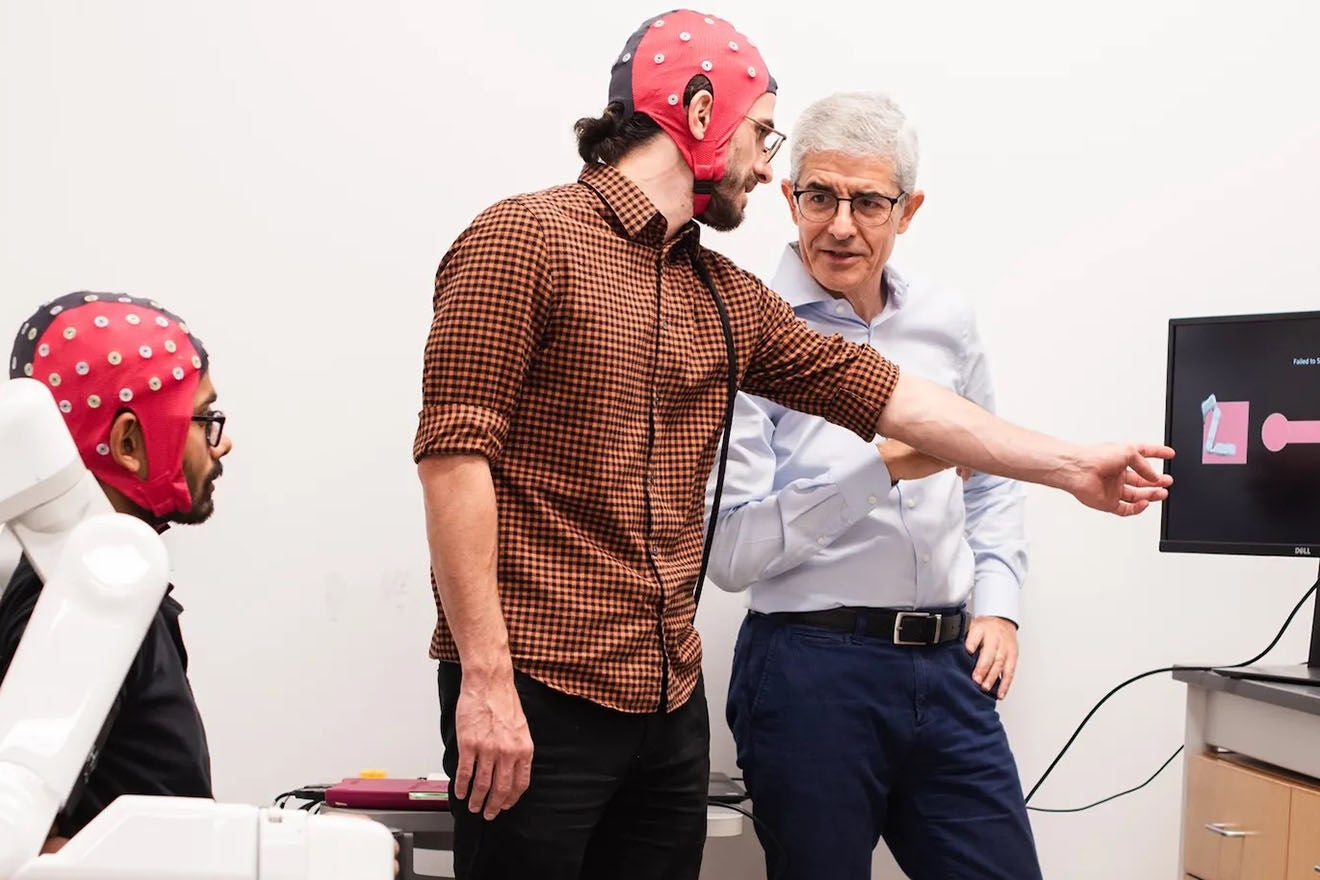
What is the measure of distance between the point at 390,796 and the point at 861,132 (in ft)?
4.00

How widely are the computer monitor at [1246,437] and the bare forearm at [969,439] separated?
511mm

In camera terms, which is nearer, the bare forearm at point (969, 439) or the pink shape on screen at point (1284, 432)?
the bare forearm at point (969, 439)

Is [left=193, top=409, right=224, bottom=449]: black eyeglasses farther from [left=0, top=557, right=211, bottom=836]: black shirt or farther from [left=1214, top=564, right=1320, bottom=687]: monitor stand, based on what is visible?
[left=1214, top=564, right=1320, bottom=687]: monitor stand

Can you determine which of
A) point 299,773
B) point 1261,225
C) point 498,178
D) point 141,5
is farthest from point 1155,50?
point 299,773

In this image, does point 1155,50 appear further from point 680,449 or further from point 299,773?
point 299,773

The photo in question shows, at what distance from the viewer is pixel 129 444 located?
128 centimetres

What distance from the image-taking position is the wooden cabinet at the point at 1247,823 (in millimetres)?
2029

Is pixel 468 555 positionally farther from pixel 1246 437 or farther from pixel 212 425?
pixel 1246 437

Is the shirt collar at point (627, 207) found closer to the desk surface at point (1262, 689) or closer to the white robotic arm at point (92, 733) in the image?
the white robotic arm at point (92, 733)

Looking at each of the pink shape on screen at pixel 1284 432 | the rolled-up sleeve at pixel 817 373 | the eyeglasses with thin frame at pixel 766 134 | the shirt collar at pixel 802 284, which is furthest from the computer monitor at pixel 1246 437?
the eyeglasses with thin frame at pixel 766 134

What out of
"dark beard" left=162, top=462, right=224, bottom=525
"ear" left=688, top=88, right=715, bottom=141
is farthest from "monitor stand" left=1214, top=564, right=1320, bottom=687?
"dark beard" left=162, top=462, right=224, bottom=525

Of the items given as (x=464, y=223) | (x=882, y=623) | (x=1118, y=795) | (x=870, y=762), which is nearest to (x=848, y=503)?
(x=882, y=623)

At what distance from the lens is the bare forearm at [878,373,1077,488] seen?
192cm

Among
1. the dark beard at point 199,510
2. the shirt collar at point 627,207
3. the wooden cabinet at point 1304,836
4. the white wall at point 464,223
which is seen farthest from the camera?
the white wall at point 464,223
